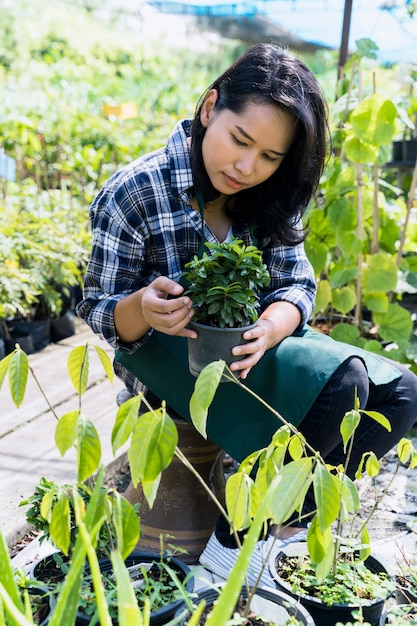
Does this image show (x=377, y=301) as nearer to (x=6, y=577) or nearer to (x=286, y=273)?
(x=286, y=273)

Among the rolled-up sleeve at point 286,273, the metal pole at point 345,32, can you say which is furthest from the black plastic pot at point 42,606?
the metal pole at point 345,32

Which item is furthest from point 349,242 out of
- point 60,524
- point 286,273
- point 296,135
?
point 60,524

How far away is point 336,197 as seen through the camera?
2.81m

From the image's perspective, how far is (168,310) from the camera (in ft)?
4.63

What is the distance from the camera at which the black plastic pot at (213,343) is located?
1.39 metres

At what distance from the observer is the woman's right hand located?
4.62 ft

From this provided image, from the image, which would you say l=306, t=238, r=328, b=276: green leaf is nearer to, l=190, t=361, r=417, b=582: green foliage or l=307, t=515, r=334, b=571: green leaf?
l=190, t=361, r=417, b=582: green foliage

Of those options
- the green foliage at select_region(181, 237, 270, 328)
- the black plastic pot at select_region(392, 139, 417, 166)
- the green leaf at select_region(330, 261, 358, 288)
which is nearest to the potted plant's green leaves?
the green foliage at select_region(181, 237, 270, 328)

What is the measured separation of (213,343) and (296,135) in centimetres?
58

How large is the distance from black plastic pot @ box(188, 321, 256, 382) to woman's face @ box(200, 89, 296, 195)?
403mm

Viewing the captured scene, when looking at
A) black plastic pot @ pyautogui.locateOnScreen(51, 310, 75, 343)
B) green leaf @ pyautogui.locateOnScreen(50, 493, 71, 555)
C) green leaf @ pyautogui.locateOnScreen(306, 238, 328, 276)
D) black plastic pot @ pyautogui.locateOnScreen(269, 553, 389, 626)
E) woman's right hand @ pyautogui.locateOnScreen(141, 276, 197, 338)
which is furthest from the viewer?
black plastic pot @ pyautogui.locateOnScreen(51, 310, 75, 343)

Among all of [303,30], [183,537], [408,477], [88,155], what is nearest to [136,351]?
[183,537]

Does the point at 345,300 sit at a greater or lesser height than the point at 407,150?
lesser

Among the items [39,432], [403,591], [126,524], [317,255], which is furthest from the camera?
[317,255]
